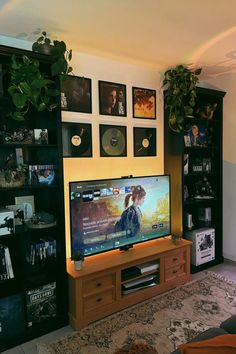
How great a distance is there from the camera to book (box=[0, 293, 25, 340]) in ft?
6.84

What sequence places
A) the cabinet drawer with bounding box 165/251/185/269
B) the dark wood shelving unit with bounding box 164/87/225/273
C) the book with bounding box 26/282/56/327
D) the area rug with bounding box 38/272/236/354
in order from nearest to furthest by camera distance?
the area rug with bounding box 38/272/236/354 → the book with bounding box 26/282/56/327 → the cabinet drawer with bounding box 165/251/185/269 → the dark wood shelving unit with bounding box 164/87/225/273

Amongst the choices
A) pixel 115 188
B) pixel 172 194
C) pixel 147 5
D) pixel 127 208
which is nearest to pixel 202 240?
pixel 172 194

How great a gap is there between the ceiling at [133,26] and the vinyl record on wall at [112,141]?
0.71 meters

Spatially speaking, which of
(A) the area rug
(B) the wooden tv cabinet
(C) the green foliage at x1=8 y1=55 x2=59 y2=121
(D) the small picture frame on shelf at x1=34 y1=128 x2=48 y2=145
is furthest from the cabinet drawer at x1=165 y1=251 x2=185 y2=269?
(C) the green foliage at x1=8 y1=55 x2=59 y2=121

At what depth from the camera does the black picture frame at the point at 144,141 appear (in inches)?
119

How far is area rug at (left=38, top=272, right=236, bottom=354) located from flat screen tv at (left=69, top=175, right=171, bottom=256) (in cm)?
60

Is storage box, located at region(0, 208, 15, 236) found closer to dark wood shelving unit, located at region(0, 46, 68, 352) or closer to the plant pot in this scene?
dark wood shelving unit, located at region(0, 46, 68, 352)

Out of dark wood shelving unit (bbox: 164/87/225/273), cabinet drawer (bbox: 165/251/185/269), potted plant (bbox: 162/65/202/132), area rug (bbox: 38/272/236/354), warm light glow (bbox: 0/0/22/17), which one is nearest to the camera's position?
warm light glow (bbox: 0/0/22/17)

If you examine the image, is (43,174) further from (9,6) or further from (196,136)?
(196,136)

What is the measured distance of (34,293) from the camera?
221 centimetres

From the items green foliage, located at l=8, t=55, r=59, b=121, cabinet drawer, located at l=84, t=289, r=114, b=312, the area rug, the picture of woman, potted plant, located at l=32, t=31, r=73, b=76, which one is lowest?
the area rug

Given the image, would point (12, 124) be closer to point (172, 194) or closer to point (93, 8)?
point (93, 8)

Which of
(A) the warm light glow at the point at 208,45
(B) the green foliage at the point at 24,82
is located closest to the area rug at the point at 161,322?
(B) the green foliage at the point at 24,82

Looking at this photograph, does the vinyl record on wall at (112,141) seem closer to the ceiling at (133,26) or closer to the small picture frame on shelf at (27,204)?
the ceiling at (133,26)
